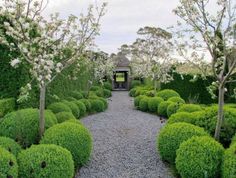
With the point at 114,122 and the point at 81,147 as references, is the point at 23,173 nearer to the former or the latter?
the point at 81,147

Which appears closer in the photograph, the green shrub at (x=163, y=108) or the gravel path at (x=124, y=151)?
the gravel path at (x=124, y=151)

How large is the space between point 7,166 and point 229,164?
10.2 ft

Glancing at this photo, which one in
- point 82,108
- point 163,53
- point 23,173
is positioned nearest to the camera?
point 23,173

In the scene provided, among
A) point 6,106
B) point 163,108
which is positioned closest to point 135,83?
point 163,108

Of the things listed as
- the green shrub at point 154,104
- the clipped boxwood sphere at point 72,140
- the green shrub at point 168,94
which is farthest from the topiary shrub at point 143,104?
the clipped boxwood sphere at point 72,140

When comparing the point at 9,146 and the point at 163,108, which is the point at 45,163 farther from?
the point at 163,108

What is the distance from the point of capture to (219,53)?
6.42m

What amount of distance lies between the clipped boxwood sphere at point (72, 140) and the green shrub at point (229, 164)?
2.48m

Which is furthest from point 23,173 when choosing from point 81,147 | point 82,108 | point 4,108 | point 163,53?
point 163,53

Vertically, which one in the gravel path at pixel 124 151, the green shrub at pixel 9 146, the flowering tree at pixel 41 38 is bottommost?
the gravel path at pixel 124 151

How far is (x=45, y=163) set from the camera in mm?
4910

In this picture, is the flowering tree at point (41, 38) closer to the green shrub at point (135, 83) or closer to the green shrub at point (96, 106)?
the green shrub at point (96, 106)

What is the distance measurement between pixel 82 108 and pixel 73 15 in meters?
6.17

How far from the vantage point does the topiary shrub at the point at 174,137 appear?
252 inches
